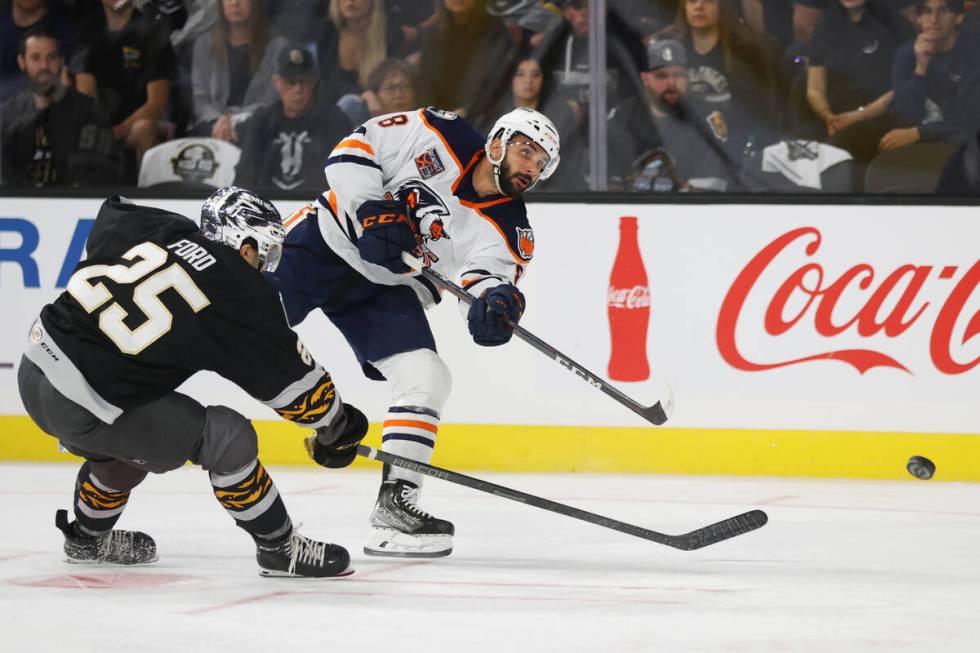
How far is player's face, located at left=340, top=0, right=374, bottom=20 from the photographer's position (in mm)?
5824

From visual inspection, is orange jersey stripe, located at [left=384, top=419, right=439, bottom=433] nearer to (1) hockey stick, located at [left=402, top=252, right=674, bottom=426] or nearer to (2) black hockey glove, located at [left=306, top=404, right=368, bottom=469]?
(1) hockey stick, located at [left=402, top=252, right=674, bottom=426]

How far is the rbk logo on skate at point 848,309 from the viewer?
5336 mm

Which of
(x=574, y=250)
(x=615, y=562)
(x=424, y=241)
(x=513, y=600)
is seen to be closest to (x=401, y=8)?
(x=574, y=250)

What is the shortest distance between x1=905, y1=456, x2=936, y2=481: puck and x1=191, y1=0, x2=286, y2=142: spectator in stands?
265 centimetres

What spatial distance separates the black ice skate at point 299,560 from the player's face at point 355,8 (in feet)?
9.86

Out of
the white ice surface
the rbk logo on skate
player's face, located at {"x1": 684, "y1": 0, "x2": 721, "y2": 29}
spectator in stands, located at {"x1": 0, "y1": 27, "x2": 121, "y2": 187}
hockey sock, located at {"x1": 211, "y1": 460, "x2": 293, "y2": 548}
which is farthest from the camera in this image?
spectator in stands, located at {"x1": 0, "y1": 27, "x2": 121, "y2": 187}

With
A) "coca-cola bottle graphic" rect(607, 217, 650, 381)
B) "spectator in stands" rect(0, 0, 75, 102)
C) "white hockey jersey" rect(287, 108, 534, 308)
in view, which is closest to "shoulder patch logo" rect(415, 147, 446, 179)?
"white hockey jersey" rect(287, 108, 534, 308)

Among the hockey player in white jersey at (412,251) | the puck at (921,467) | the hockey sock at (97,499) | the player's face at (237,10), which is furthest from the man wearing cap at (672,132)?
the hockey sock at (97,499)

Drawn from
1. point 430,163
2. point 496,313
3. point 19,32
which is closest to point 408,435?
point 496,313

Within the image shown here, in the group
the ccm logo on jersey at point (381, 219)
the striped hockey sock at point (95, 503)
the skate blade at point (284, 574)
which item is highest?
the ccm logo on jersey at point (381, 219)

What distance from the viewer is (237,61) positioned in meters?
5.91

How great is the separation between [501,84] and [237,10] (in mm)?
1042

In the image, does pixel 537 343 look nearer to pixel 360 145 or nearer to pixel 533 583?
pixel 360 145

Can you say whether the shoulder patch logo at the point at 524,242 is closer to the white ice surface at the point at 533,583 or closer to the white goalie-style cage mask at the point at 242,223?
the white ice surface at the point at 533,583
